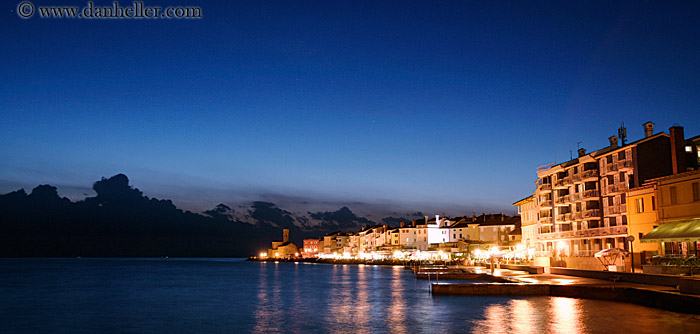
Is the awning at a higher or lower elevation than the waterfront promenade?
higher

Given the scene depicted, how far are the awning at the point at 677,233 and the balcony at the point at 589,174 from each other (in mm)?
27512

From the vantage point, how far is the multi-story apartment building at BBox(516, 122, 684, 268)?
60047mm

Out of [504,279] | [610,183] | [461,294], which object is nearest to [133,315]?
[461,294]

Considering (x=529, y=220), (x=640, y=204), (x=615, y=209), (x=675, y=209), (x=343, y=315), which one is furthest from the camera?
(x=529, y=220)

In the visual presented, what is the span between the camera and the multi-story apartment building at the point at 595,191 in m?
60.0

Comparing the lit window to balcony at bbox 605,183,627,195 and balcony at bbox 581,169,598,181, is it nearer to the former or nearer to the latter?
balcony at bbox 605,183,627,195

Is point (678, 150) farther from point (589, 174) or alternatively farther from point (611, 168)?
point (589, 174)

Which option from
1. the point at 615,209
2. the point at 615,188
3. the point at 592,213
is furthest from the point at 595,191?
the point at 615,209

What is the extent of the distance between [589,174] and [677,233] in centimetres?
3202

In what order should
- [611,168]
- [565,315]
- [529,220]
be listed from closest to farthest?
[565,315] < [611,168] < [529,220]

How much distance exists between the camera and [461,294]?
164 ft

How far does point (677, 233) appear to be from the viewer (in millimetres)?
38406

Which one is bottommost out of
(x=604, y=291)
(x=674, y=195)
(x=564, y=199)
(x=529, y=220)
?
(x=604, y=291)

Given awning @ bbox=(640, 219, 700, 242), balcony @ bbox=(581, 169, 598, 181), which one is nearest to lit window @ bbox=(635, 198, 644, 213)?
awning @ bbox=(640, 219, 700, 242)
